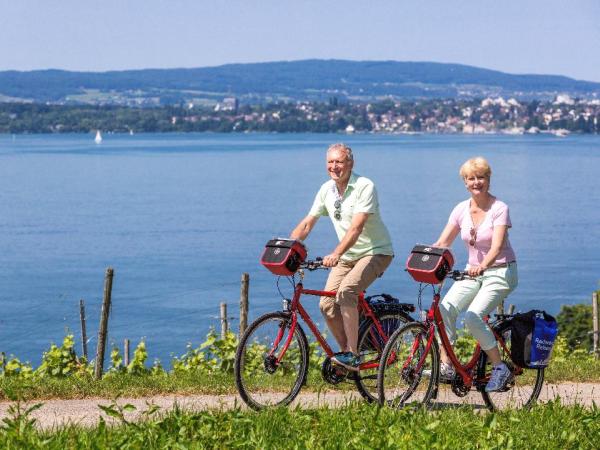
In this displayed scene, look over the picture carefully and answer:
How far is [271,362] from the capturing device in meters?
8.12

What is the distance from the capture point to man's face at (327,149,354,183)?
8141mm

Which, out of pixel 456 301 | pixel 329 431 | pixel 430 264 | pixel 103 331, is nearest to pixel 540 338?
pixel 456 301

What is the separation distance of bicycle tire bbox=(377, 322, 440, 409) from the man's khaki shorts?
0.45m

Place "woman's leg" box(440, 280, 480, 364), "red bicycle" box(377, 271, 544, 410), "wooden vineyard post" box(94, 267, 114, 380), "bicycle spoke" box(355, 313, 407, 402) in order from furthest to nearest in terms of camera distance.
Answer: "wooden vineyard post" box(94, 267, 114, 380) → "bicycle spoke" box(355, 313, 407, 402) → "woman's leg" box(440, 280, 480, 364) → "red bicycle" box(377, 271, 544, 410)

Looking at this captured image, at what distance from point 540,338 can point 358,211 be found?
1.60 meters

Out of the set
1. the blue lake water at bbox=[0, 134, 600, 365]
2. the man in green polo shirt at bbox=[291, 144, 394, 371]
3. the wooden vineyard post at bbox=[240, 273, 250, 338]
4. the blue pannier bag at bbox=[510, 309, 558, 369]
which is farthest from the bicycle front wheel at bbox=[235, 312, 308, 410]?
the blue lake water at bbox=[0, 134, 600, 365]

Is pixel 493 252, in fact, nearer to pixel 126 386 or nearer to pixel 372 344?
pixel 372 344

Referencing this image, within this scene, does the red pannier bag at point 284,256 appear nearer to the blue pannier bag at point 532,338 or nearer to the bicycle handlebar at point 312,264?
the bicycle handlebar at point 312,264

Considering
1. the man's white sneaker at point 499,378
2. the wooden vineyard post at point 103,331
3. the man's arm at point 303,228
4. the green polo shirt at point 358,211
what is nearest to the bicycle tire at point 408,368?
the man's white sneaker at point 499,378

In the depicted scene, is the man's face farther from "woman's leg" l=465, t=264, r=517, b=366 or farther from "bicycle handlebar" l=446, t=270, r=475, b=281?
"woman's leg" l=465, t=264, r=517, b=366

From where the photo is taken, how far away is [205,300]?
4762cm

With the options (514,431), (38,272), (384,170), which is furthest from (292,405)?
(384,170)

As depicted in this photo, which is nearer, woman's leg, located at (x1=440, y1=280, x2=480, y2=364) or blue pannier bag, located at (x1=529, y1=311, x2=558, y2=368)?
woman's leg, located at (x1=440, y1=280, x2=480, y2=364)

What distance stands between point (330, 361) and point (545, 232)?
69206 millimetres
